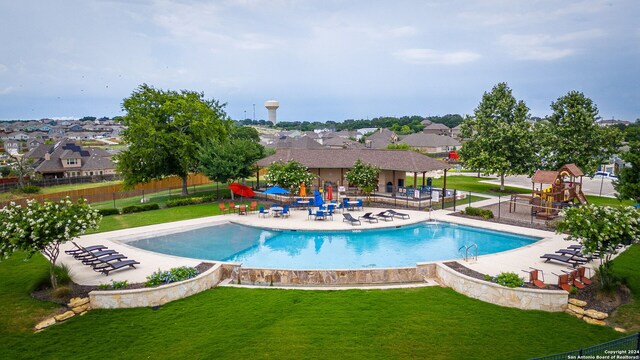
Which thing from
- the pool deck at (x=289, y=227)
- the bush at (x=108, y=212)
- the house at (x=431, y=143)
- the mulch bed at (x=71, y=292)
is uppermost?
the house at (x=431, y=143)

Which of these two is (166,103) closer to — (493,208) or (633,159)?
(493,208)

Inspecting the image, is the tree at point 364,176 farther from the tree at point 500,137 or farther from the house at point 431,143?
the house at point 431,143

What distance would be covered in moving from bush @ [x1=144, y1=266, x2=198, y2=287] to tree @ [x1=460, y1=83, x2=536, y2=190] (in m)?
28.9

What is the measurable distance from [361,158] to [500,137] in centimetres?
1266

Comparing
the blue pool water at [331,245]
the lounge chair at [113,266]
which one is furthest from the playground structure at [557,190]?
the lounge chair at [113,266]

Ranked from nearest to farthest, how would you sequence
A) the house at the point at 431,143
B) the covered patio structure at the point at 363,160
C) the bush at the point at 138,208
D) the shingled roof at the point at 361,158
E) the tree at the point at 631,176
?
the tree at the point at 631,176, the bush at the point at 138,208, the shingled roof at the point at 361,158, the covered patio structure at the point at 363,160, the house at the point at 431,143

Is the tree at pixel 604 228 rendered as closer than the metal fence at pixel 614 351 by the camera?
No

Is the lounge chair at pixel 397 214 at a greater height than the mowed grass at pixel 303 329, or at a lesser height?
greater

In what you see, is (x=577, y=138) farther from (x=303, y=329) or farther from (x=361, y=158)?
(x=303, y=329)

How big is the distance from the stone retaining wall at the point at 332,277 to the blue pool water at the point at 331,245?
179 centimetres

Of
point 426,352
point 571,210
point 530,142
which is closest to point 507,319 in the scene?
point 426,352

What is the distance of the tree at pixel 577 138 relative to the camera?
33.0 meters

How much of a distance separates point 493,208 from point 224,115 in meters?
25.8

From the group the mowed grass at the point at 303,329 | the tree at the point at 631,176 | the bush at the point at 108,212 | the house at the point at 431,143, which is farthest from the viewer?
the house at the point at 431,143
